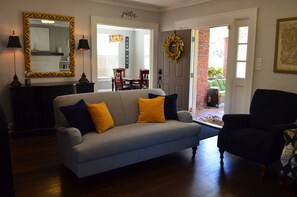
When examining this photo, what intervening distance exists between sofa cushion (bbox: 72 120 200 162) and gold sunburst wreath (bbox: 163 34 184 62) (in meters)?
2.36

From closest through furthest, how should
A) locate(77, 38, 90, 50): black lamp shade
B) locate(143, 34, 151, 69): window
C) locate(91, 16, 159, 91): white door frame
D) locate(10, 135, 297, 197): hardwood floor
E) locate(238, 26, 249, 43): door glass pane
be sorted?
locate(10, 135, 297, 197): hardwood floor, locate(238, 26, 249, 43): door glass pane, locate(77, 38, 90, 50): black lamp shade, locate(91, 16, 159, 91): white door frame, locate(143, 34, 151, 69): window

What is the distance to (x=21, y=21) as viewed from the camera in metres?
4.45

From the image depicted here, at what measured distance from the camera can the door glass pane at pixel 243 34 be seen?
432 cm

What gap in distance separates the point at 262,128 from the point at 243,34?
72.8 inches

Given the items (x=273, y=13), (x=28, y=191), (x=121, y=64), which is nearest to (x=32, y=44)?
(x=28, y=191)

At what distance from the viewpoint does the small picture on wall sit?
3646 millimetres

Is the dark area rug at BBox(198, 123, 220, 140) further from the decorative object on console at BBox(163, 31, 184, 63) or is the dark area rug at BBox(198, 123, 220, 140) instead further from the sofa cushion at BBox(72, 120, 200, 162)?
the decorative object on console at BBox(163, 31, 184, 63)

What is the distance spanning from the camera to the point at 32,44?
459 cm

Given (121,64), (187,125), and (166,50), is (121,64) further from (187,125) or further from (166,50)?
(187,125)

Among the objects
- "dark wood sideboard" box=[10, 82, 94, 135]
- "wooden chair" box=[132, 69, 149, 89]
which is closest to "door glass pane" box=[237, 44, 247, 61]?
"dark wood sideboard" box=[10, 82, 94, 135]

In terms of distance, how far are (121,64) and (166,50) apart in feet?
14.6

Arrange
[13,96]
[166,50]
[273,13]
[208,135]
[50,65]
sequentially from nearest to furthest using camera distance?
[273,13]
[13,96]
[208,135]
[50,65]
[166,50]

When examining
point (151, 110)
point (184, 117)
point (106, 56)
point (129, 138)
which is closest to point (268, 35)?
point (184, 117)

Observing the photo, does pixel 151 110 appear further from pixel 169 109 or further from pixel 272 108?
pixel 272 108
